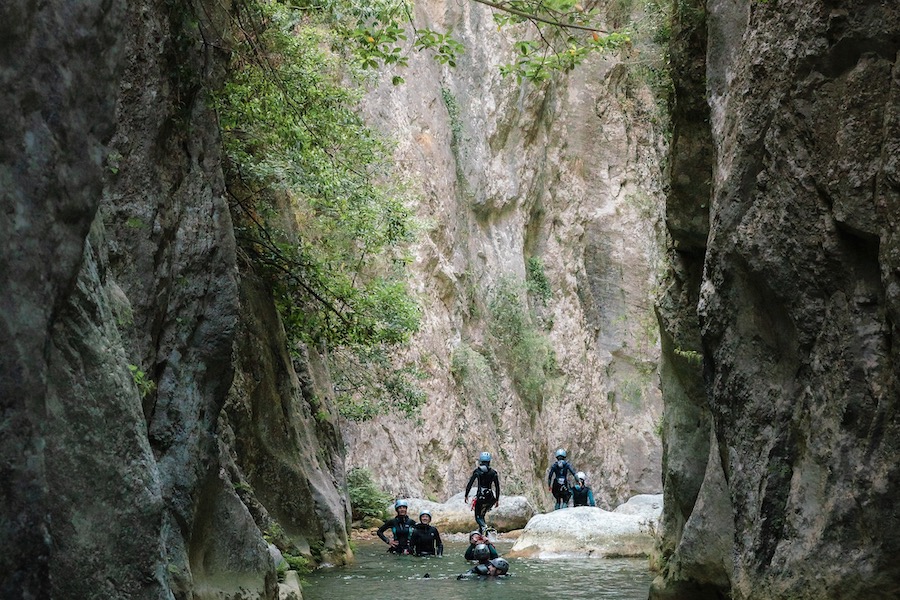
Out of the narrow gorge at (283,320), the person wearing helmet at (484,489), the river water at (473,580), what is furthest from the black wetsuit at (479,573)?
the person wearing helmet at (484,489)

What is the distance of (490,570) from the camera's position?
47.1 ft

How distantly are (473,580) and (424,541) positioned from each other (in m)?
3.38

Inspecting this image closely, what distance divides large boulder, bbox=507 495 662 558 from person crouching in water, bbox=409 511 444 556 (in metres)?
1.42

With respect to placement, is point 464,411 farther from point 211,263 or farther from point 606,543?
point 211,263

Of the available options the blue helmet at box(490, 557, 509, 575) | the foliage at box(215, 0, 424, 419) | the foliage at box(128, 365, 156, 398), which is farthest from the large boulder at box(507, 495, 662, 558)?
the foliage at box(128, 365, 156, 398)

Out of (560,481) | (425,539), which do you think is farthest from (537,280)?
(425,539)

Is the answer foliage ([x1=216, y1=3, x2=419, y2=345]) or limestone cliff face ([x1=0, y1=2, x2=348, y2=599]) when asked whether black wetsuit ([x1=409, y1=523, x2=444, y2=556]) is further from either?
foliage ([x1=216, y1=3, x2=419, y2=345])

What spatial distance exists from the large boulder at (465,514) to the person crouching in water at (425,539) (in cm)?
500

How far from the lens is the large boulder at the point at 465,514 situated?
910 inches

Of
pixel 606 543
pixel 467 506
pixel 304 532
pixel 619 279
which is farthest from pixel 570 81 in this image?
pixel 304 532

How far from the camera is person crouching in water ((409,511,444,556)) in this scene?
1742 centimetres

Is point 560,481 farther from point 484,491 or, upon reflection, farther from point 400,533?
point 400,533

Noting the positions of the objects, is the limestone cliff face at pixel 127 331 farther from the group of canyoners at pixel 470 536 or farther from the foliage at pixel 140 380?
the group of canyoners at pixel 470 536

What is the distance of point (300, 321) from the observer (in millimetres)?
Answer: 15164
